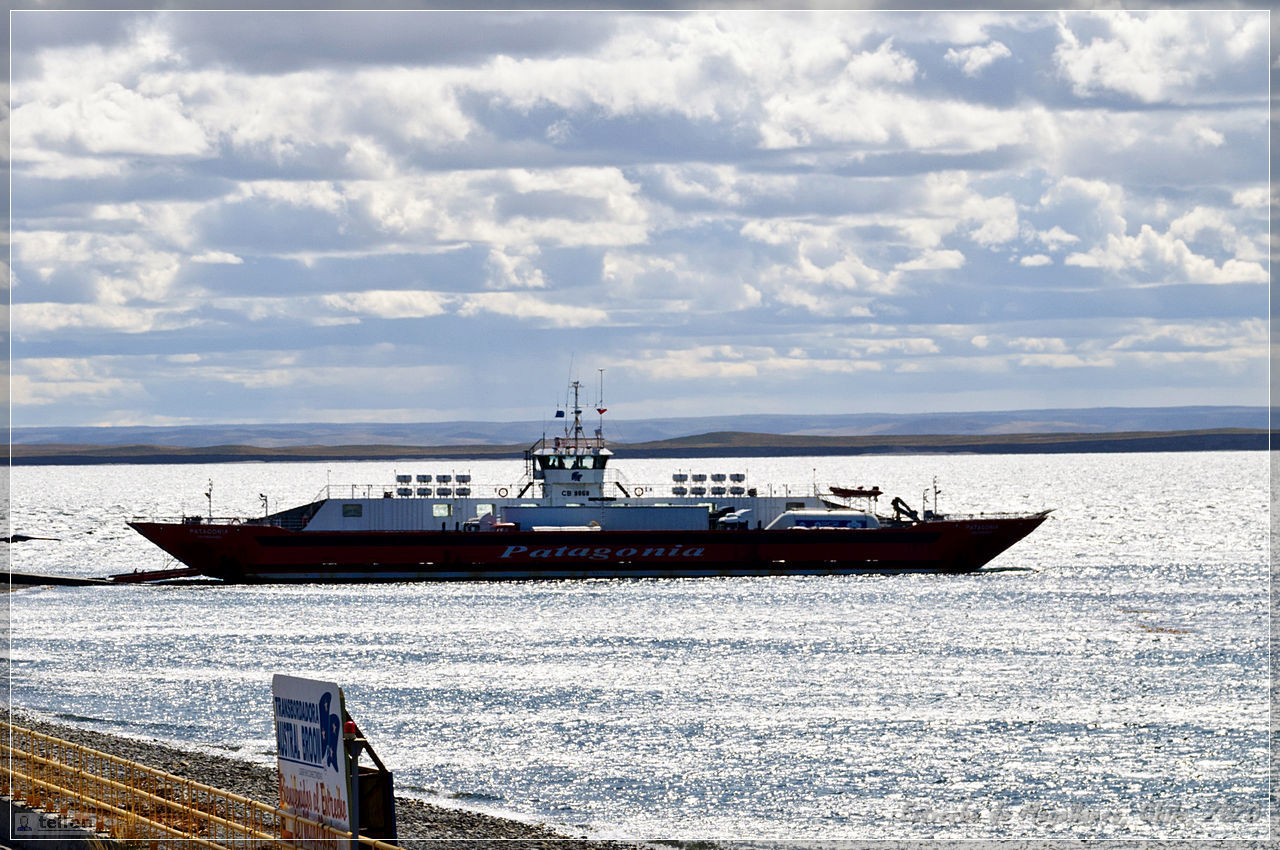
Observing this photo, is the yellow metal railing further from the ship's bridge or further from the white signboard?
the ship's bridge

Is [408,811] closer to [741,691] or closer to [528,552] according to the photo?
[741,691]

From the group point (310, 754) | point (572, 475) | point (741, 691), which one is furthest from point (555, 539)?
point (310, 754)

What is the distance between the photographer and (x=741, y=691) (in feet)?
165

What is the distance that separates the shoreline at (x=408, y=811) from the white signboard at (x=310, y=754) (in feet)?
24.7

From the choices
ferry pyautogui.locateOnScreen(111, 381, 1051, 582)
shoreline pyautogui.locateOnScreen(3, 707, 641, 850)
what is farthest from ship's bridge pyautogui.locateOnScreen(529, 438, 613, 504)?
shoreline pyautogui.locateOnScreen(3, 707, 641, 850)

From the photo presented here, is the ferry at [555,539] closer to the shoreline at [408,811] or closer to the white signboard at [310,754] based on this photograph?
the shoreline at [408,811]

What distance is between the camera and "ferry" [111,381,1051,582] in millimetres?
82188

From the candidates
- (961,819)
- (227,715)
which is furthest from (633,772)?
(227,715)

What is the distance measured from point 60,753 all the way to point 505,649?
25.1 metres

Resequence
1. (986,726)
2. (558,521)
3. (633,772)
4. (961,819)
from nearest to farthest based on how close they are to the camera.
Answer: (961,819) < (633,772) < (986,726) < (558,521)

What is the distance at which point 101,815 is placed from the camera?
2533cm

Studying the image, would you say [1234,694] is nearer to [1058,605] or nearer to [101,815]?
[1058,605]

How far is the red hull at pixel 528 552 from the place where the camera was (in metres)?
82.1

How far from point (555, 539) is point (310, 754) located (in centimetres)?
6129
